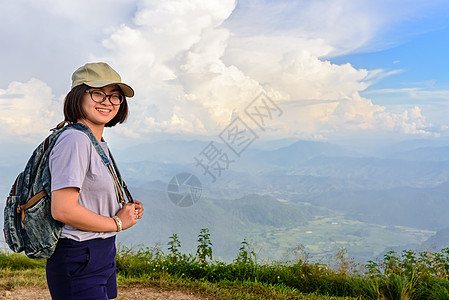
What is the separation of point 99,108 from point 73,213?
0.59 meters

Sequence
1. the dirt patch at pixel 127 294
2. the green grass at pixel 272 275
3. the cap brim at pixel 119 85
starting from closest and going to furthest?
1. the cap brim at pixel 119 85
2. the dirt patch at pixel 127 294
3. the green grass at pixel 272 275

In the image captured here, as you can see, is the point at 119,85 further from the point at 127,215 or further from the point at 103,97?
the point at 127,215

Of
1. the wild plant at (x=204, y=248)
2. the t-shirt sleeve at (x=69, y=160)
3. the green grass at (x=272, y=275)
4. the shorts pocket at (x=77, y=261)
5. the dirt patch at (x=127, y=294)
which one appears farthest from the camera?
the wild plant at (x=204, y=248)

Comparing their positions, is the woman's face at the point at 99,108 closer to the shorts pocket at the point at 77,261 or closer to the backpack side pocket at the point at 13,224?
the backpack side pocket at the point at 13,224

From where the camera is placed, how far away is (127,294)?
4.20 m

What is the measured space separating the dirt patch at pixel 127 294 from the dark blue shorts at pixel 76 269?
8.39 ft

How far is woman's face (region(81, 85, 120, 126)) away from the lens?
1.83m

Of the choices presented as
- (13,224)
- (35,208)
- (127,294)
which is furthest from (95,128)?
(127,294)

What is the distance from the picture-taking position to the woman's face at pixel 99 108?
1827 mm

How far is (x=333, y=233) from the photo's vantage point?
98.1 metres

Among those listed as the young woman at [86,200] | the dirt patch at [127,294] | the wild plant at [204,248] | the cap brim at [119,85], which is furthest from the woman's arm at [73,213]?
the wild plant at [204,248]

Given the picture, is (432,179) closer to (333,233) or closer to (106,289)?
(333,233)

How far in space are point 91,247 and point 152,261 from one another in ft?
12.7

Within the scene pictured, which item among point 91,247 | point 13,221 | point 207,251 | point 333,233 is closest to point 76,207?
point 91,247
